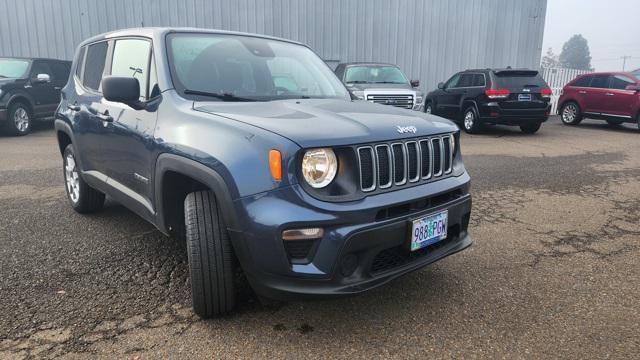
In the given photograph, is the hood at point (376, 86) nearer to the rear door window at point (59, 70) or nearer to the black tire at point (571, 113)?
the black tire at point (571, 113)

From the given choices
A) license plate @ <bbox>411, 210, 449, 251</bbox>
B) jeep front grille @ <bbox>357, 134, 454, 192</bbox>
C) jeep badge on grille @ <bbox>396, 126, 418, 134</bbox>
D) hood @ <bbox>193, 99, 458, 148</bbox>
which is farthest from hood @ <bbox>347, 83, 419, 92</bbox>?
license plate @ <bbox>411, 210, 449, 251</bbox>

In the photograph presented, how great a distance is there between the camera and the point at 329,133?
7.80 feet

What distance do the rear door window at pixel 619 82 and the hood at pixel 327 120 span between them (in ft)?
38.9

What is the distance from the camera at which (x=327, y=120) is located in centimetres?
260

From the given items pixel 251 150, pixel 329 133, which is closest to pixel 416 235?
pixel 329 133

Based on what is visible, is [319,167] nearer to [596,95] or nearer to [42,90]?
[42,90]

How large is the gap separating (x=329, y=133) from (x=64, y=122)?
3.24 meters

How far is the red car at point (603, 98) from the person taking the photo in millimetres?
12258

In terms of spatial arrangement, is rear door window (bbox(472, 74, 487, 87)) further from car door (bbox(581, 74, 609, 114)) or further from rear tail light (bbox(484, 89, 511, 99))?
car door (bbox(581, 74, 609, 114))

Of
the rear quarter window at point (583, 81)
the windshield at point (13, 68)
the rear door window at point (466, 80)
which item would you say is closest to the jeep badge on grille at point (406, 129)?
the rear door window at point (466, 80)

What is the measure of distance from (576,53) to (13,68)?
510ft

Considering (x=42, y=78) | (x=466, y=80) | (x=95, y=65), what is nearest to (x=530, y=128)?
(x=466, y=80)

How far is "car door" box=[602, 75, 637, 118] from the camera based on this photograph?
481 inches

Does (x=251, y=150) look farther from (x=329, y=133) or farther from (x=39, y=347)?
(x=39, y=347)
